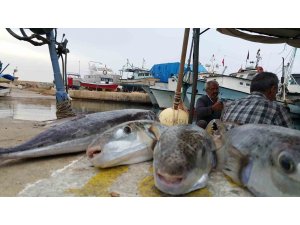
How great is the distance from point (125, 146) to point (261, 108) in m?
1.70

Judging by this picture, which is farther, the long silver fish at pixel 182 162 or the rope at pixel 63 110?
the rope at pixel 63 110

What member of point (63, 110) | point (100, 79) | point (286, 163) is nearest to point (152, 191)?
point (286, 163)

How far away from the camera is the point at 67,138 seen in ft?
12.3

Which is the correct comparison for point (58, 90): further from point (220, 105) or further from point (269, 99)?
point (269, 99)

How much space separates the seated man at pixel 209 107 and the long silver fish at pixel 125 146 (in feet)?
9.37

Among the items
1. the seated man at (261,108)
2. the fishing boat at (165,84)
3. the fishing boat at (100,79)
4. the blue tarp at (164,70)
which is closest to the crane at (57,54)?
the seated man at (261,108)

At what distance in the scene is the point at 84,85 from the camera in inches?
2012

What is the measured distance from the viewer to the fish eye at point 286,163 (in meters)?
1.88

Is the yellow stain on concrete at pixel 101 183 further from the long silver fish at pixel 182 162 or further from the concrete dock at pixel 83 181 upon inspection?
the long silver fish at pixel 182 162

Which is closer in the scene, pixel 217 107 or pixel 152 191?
pixel 152 191

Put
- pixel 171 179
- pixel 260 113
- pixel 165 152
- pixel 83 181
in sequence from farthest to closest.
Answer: pixel 260 113 → pixel 83 181 → pixel 165 152 → pixel 171 179

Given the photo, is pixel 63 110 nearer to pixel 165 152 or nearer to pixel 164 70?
pixel 165 152

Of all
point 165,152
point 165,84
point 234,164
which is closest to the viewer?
point 165,152

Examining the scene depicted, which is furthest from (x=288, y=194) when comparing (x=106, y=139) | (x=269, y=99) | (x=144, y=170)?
(x=269, y=99)
